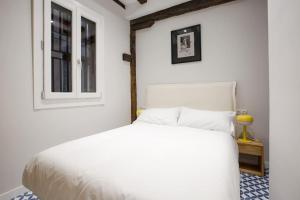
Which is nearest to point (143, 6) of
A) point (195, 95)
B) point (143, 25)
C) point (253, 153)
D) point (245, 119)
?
point (143, 25)

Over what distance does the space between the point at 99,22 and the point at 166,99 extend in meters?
1.81

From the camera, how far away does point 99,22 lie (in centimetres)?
280

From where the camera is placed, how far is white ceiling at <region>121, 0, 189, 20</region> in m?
2.83

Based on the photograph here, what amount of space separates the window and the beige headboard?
3.38 feet

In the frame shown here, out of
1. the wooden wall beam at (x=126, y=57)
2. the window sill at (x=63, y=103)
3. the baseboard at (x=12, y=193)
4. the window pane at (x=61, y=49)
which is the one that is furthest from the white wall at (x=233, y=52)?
the baseboard at (x=12, y=193)

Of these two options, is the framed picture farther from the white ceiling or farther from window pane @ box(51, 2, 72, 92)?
window pane @ box(51, 2, 72, 92)

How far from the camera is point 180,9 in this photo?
2834 millimetres

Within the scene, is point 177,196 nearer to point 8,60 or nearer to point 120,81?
point 8,60

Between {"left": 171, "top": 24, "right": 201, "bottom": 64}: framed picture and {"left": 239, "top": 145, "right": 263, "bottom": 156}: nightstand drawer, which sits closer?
{"left": 239, "top": 145, "right": 263, "bottom": 156}: nightstand drawer

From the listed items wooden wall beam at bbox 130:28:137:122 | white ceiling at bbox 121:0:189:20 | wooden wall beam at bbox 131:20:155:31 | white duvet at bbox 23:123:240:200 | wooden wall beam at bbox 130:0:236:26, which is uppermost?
white ceiling at bbox 121:0:189:20

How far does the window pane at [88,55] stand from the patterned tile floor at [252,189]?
4.97ft

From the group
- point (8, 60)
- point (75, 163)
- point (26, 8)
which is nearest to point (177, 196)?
point (75, 163)

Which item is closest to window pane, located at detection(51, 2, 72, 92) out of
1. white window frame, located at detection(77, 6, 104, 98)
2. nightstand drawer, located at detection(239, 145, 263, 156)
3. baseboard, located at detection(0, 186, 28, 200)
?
white window frame, located at detection(77, 6, 104, 98)

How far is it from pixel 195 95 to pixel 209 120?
2.16ft
